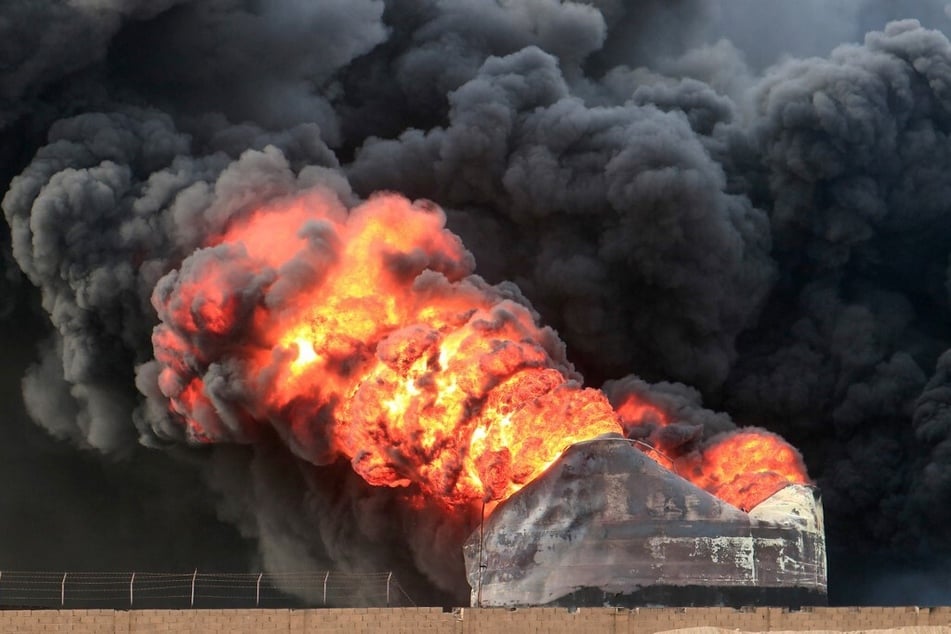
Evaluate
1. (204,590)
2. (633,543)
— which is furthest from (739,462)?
(204,590)

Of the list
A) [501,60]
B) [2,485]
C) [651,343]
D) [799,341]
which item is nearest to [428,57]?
[501,60]

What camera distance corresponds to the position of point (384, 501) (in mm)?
67000

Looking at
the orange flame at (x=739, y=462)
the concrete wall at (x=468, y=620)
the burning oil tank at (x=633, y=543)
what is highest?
the orange flame at (x=739, y=462)

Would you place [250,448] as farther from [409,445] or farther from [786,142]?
[786,142]

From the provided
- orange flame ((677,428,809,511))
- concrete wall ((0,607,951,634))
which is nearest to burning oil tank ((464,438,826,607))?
orange flame ((677,428,809,511))

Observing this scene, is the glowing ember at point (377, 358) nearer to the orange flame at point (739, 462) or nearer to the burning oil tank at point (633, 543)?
the orange flame at point (739, 462)

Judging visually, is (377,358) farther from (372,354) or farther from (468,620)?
(468,620)

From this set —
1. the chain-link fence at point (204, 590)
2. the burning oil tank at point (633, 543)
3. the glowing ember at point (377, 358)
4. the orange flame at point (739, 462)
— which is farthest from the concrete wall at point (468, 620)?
the chain-link fence at point (204, 590)

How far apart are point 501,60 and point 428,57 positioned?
3.63 m

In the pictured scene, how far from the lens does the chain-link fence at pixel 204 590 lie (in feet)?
233

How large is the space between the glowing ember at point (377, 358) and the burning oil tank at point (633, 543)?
1.60m

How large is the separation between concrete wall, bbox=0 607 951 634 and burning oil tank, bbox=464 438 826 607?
15.3 feet

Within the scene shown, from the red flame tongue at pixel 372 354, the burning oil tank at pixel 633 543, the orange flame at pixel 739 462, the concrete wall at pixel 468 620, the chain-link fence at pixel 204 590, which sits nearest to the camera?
the concrete wall at pixel 468 620

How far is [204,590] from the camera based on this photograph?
87.2 metres
